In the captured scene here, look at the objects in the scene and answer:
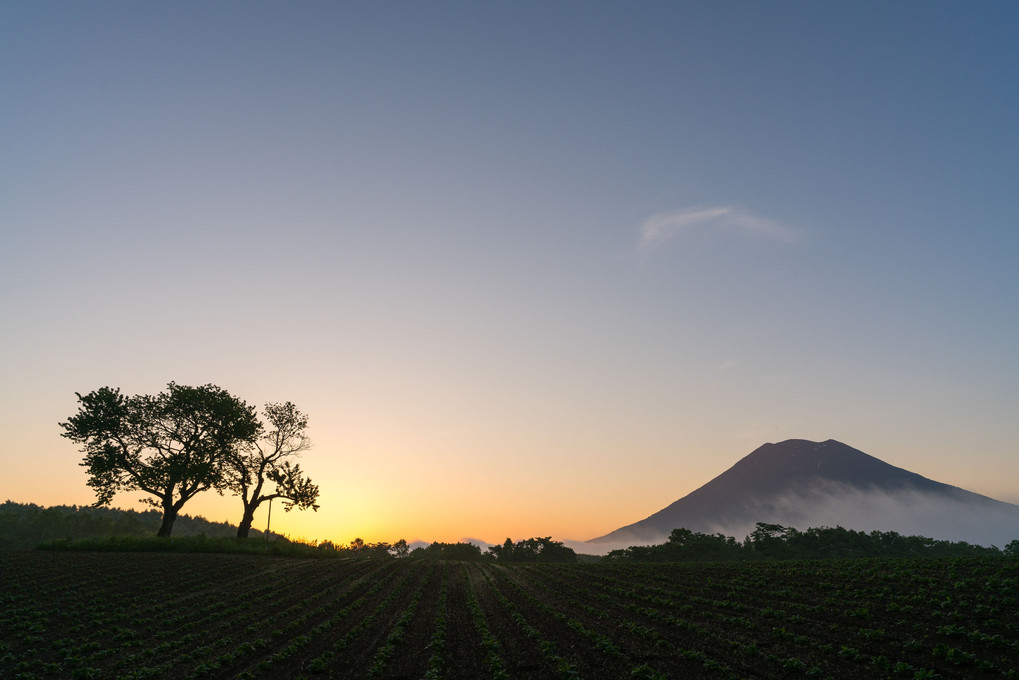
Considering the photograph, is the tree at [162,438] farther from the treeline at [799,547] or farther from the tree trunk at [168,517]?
the treeline at [799,547]

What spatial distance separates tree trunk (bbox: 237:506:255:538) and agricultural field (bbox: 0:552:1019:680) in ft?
84.0

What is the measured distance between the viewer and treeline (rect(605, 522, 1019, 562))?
70.4m

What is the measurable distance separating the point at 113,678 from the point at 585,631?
17675mm

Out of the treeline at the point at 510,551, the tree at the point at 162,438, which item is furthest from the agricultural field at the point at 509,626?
the treeline at the point at 510,551

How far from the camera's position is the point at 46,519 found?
11962 centimetres

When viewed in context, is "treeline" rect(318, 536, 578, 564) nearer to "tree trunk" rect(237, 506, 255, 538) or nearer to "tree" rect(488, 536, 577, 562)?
"tree" rect(488, 536, 577, 562)

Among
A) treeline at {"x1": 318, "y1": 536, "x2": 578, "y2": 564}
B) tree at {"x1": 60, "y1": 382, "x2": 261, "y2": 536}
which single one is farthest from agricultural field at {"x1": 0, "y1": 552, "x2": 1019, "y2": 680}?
treeline at {"x1": 318, "y1": 536, "x2": 578, "y2": 564}

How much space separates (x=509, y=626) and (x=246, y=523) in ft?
180

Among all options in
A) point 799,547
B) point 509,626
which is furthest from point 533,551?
point 509,626

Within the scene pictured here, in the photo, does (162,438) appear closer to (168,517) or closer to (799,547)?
(168,517)

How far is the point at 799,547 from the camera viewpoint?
72.6m

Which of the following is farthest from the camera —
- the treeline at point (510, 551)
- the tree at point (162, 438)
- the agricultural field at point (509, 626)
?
the treeline at point (510, 551)

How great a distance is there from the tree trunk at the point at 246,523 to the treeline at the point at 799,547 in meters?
59.4

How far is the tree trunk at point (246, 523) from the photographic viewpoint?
63188 mm
